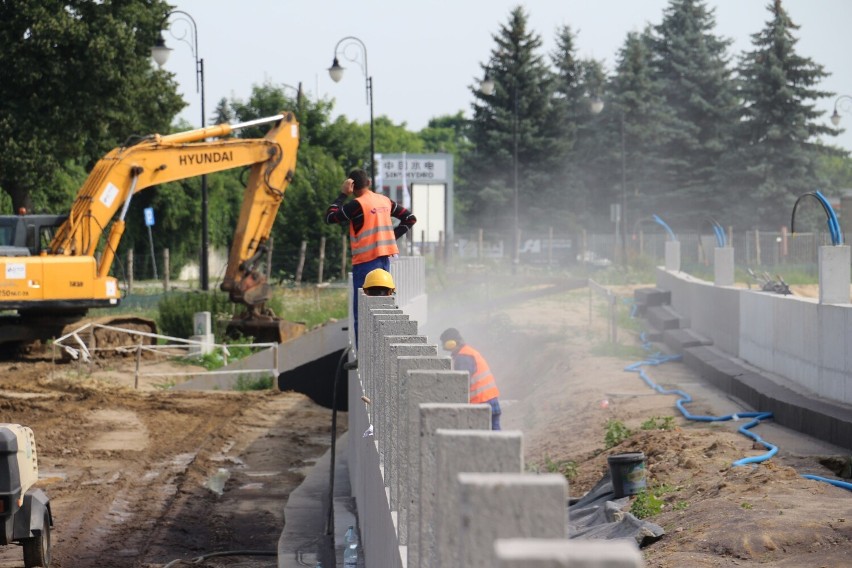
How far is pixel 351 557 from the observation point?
9414 mm

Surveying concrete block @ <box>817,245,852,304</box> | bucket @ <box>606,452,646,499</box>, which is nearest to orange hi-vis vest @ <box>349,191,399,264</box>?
bucket @ <box>606,452,646,499</box>

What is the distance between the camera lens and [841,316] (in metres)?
14.9

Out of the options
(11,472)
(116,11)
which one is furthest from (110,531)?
(116,11)

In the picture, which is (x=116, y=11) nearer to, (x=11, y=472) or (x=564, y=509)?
(x=11, y=472)

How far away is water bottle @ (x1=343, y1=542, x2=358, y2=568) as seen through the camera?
30.5 ft

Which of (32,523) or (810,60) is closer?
(32,523)

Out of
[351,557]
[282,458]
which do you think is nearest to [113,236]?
[282,458]

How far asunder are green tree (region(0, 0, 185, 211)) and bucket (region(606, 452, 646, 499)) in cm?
3508

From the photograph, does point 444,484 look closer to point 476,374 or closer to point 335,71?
point 476,374

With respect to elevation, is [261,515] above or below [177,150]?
below

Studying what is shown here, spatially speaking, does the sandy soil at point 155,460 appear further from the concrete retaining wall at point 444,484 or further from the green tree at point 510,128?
the green tree at point 510,128

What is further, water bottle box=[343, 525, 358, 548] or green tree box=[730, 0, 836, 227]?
green tree box=[730, 0, 836, 227]

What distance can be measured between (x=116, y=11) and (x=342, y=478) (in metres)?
35.9

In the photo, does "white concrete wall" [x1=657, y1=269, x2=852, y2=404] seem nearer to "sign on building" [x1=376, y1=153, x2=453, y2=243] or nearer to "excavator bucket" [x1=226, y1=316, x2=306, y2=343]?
"excavator bucket" [x1=226, y1=316, x2=306, y2=343]
